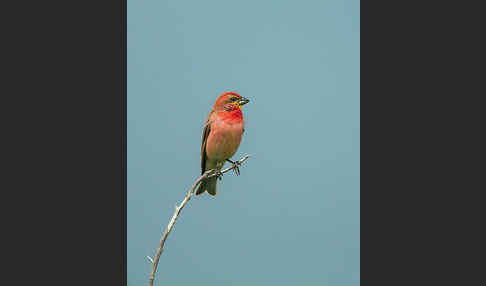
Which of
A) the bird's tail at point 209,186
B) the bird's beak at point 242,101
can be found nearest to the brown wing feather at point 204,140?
the bird's tail at point 209,186

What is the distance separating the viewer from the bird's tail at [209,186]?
10.5ft

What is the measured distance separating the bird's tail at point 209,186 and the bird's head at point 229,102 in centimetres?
56

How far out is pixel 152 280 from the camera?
284cm

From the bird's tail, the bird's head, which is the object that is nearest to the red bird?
the bird's head

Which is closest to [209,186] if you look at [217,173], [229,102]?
[217,173]

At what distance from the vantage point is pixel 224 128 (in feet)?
9.81

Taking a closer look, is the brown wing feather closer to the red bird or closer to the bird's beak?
the red bird

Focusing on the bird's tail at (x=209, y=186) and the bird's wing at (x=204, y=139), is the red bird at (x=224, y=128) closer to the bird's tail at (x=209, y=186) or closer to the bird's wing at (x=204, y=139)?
the bird's wing at (x=204, y=139)

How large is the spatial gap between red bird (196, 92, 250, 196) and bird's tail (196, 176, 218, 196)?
0.15 meters

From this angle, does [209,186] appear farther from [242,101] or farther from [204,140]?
[242,101]
